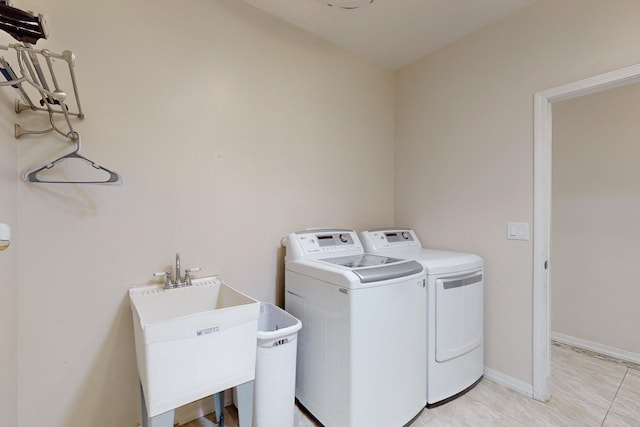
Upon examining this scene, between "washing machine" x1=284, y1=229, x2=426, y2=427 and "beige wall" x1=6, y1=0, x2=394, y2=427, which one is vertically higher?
"beige wall" x1=6, y1=0, x2=394, y2=427

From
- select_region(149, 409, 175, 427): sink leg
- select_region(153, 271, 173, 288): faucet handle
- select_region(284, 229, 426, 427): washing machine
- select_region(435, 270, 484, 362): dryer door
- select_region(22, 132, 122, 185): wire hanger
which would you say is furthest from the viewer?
select_region(435, 270, 484, 362): dryer door

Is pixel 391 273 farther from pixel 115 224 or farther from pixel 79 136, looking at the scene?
pixel 79 136

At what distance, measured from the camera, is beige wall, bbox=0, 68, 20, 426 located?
44.6 inches

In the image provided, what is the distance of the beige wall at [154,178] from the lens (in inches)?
54.2

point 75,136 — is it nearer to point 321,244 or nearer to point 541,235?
point 321,244

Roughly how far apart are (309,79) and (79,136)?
1552mm

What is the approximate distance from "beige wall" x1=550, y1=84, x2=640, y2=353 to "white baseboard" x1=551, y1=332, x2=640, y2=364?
3 centimetres

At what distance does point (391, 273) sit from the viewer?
1.57 meters

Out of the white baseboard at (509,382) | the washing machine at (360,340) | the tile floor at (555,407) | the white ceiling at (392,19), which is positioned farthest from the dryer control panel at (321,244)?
the white ceiling at (392,19)

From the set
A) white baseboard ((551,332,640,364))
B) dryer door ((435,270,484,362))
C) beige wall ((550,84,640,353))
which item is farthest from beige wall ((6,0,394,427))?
white baseboard ((551,332,640,364))

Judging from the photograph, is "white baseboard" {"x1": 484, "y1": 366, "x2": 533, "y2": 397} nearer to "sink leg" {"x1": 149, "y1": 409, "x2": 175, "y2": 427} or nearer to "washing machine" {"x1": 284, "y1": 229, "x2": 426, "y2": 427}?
"washing machine" {"x1": 284, "y1": 229, "x2": 426, "y2": 427}

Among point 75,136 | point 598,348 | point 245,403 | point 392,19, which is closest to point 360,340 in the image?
point 245,403

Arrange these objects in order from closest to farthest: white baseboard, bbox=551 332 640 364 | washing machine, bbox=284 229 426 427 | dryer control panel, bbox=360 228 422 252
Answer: washing machine, bbox=284 229 426 427, dryer control panel, bbox=360 228 422 252, white baseboard, bbox=551 332 640 364

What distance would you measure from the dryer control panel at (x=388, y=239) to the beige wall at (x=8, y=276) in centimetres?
196
